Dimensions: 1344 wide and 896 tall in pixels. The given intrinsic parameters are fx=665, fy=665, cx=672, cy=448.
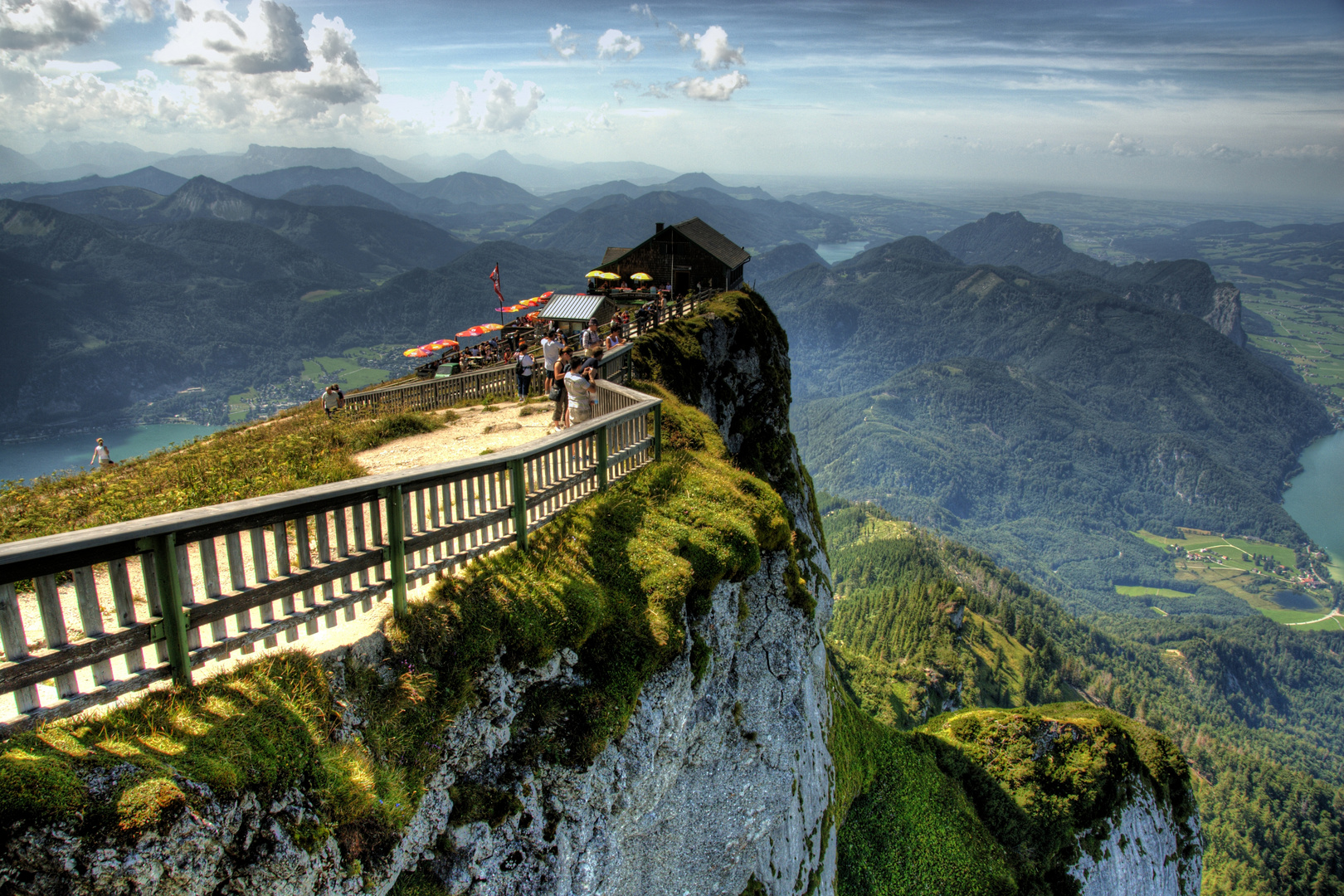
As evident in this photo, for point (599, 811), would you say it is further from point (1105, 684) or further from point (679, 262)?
point (1105, 684)

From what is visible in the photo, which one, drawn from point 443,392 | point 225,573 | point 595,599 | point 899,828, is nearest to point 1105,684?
point 899,828

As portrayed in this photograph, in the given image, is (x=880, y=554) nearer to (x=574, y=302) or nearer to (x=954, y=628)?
(x=954, y=628)

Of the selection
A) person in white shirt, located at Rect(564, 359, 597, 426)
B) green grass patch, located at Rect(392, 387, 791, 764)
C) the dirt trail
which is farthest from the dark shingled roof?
green grass patch, located at Rect(392, 387, 791, 764)

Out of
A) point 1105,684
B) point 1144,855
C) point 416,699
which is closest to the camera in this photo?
point 416,699

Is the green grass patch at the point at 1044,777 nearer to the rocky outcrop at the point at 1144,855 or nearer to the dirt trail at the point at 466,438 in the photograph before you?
the rocky outcrop at the point at 1144,855

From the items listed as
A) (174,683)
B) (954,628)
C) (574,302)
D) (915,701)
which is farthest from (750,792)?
(954,628)

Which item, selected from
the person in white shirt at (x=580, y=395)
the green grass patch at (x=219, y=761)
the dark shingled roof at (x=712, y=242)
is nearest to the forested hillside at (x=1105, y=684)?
the dark shingled roof at (x=712, y=242)
